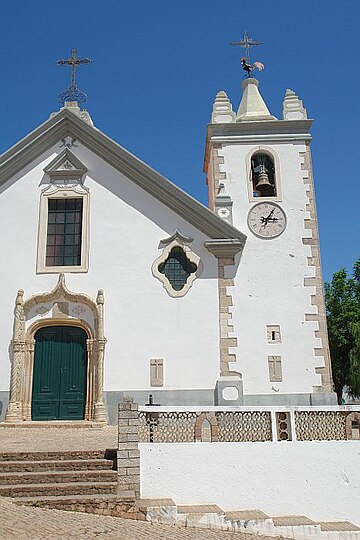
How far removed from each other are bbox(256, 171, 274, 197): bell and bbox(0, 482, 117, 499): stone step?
31.5 feet

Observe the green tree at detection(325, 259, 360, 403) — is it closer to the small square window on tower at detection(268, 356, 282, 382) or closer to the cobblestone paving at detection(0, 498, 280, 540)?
the small square window on tower at detection(268, 356, 282, 382)

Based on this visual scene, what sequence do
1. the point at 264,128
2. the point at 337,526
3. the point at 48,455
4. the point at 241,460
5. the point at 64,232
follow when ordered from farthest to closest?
the point at 264,128 < the point at 64,232 < the point at 241,460 < the point at 48,455 < the point at 337,526

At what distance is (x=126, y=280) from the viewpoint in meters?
13.8

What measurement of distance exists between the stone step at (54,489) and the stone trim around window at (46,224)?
704 cm

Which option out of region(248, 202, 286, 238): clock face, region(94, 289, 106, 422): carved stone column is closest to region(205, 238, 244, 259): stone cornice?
region(248, 202, 286, 238): clock face

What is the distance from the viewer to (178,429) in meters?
8.66

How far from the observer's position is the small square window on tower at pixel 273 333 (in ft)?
44.1

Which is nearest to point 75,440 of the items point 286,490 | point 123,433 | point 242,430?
point 123,433

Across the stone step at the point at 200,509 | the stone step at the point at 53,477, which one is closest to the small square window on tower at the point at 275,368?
the stone step at the point at 200,509

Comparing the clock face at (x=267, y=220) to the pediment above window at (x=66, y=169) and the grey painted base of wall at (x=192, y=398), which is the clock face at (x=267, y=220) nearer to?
the grey painted base of wall at (x=192, y=398)

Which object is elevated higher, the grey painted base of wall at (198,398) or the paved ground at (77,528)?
the grey painted base of wall at (198,398)

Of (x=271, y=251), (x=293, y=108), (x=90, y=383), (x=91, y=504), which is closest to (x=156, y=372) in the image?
(x=90, y=383)

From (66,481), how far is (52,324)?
642 centimetres

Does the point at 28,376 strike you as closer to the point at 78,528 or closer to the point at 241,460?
the point at 241,460
